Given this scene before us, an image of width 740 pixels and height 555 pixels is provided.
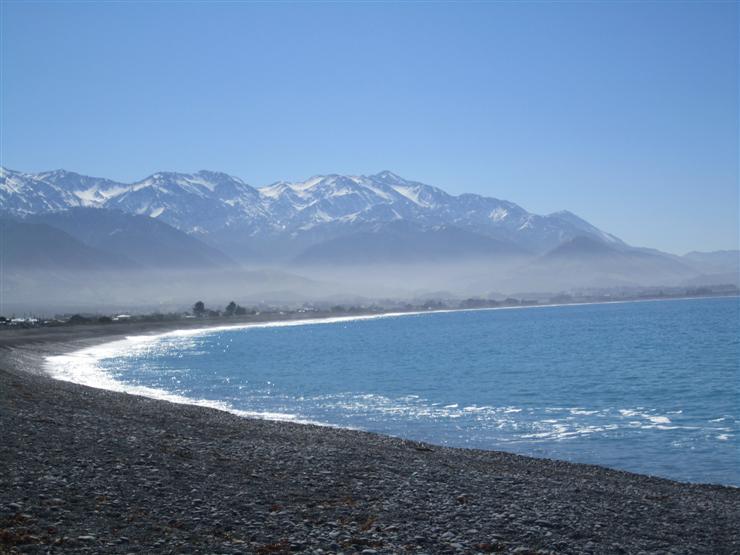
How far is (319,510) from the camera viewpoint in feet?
44.6

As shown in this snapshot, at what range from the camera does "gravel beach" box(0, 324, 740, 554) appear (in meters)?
11.8

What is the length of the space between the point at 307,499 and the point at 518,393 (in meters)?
30.8

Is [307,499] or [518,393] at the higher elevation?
[307,499]

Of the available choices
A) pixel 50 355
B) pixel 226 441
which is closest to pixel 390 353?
pixel 50 355

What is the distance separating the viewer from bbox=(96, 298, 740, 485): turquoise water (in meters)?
26.5

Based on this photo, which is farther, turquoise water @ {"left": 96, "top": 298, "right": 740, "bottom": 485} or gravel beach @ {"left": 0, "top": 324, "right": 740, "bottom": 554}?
turquoise water @ {"left": 96, "top": 298, "right": 740, "bottom": 485}

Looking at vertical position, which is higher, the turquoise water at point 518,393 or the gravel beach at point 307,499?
the gravel beach at point 307,499

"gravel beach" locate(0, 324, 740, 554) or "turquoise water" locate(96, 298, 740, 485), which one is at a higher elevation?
"gravel beach" locate(0, 324, 740, 554)

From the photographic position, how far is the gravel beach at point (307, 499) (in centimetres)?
Result: 1178

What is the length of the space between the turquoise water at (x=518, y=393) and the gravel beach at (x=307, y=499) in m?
4.82

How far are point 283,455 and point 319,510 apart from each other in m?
5.40

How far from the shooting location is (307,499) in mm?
14414

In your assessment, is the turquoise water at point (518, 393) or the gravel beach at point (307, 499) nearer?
the gravel beach at point (307, 499)

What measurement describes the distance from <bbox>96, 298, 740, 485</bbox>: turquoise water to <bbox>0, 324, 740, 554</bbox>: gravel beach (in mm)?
4821
